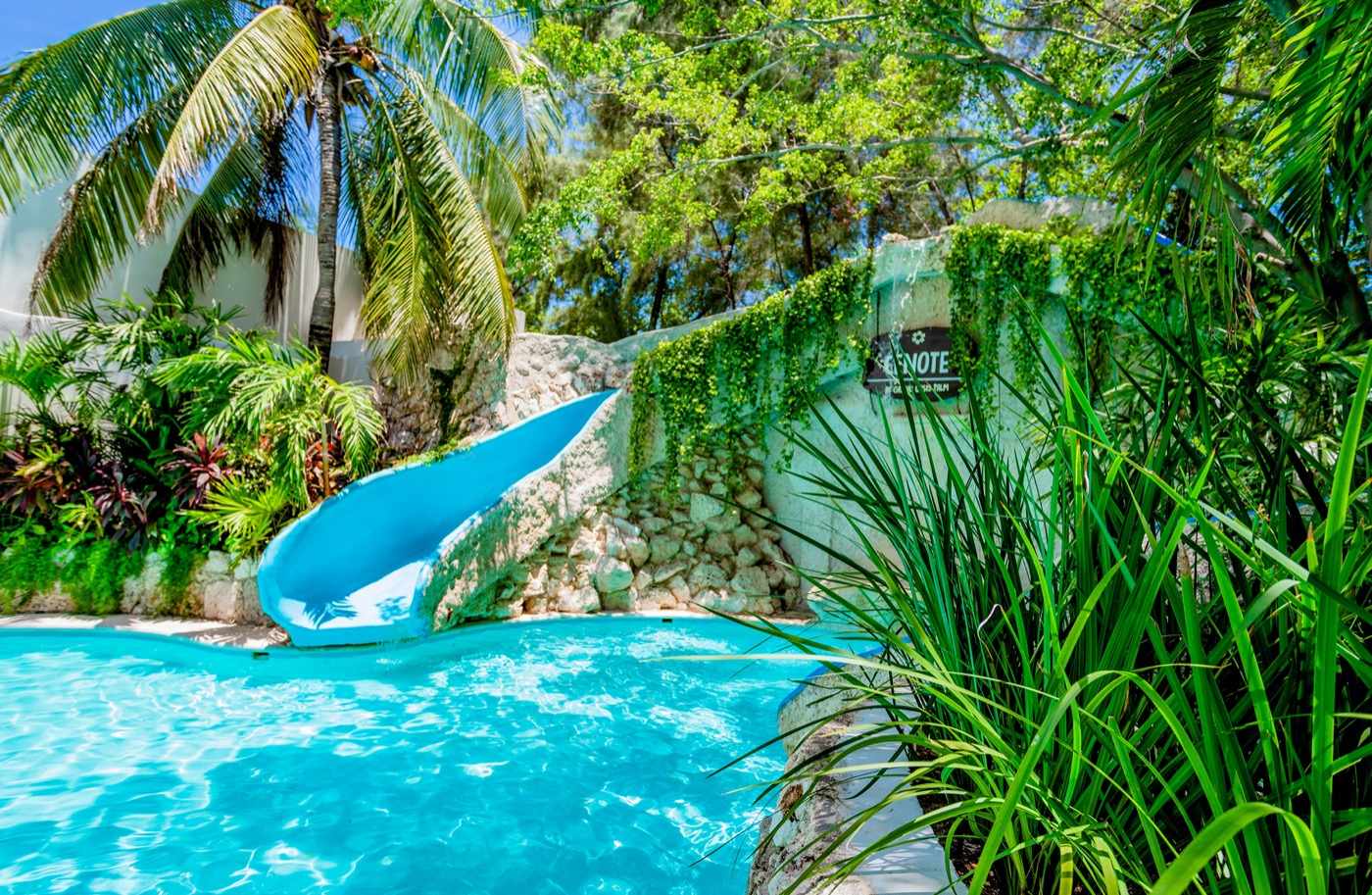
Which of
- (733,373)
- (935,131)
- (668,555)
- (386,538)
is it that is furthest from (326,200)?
(935,131)

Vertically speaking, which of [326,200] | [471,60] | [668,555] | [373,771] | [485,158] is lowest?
[373,771]

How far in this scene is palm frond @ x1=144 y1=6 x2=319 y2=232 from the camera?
5.41m

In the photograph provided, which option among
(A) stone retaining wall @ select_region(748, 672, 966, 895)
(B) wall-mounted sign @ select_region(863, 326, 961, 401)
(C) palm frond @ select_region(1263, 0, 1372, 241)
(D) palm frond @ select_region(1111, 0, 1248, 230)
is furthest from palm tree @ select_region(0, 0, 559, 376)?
(A) stone retaining wall @ select_region(748, 672, 966, 895)

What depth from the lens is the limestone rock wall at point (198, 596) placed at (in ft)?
17.9

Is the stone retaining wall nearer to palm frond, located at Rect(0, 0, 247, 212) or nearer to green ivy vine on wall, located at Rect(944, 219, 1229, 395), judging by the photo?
green ivy vine on wall, located at Rect(944, 219, 1229, 395)

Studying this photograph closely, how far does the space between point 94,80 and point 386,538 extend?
4958 mm

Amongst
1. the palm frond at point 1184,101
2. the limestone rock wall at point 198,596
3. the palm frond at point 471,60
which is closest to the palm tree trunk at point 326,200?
the palm frond at point 471,60

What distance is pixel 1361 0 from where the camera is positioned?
4.59 ft

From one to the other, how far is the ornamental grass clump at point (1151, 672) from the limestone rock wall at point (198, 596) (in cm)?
566

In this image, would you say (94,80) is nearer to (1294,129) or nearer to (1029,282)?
(1029,282)

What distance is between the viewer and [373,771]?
316 cm

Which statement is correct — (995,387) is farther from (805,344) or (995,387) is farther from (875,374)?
(805,344)

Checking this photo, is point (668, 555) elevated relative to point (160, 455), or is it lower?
lower

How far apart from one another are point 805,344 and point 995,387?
1.76 metres
